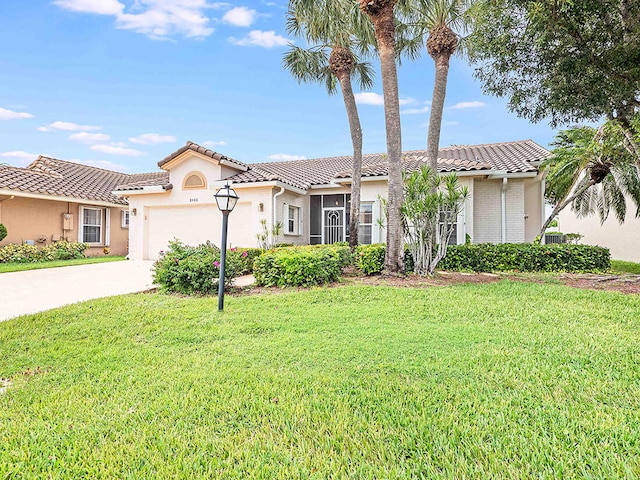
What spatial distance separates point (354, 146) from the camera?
538 inches

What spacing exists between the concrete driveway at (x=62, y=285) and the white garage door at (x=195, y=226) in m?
3.33

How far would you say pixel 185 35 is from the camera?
14609 mm

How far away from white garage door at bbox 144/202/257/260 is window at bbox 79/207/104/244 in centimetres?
458

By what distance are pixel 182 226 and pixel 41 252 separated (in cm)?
641

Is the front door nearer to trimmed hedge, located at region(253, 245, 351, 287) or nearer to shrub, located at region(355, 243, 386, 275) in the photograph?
shrub, located at region(355, 243, 386, 275)

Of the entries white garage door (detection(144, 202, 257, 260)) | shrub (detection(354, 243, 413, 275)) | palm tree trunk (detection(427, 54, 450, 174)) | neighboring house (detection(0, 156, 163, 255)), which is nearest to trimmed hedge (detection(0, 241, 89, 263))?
neighboring house (detection(0, 156, 163, 255))

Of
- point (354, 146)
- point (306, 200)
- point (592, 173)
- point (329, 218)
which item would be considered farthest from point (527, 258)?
point (306, 200)

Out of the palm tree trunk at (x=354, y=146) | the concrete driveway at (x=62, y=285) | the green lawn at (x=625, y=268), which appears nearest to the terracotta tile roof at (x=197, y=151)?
the concrete driveway at (x=62, y=285)

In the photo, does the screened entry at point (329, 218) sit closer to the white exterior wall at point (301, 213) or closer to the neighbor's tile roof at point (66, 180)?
the white exterior wall at point (301, 213)

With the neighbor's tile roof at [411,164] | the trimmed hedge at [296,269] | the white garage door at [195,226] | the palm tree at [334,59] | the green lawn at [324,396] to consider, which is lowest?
the green lawn at [324,396]

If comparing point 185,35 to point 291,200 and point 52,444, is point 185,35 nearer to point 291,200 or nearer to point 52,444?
point 291,200

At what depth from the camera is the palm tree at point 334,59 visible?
1234 cm

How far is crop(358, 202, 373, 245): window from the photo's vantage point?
15586 mm

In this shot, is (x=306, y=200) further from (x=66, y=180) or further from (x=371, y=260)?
(x=66, y=180)
